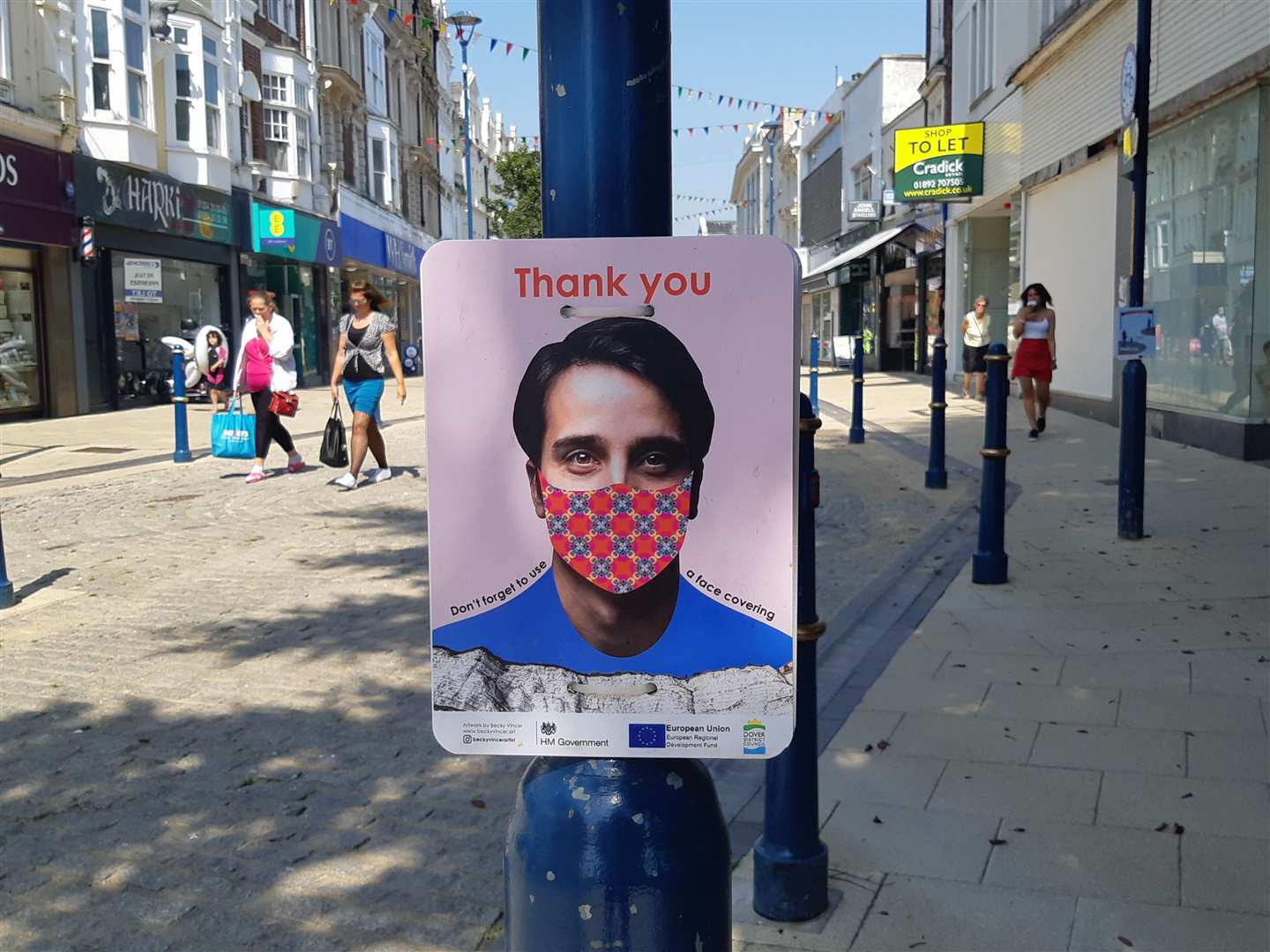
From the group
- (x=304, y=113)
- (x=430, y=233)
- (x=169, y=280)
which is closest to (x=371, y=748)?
(x=169, y=280)

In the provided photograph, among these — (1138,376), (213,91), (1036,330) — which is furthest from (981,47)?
(1138,376)

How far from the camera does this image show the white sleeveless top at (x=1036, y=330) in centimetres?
1327

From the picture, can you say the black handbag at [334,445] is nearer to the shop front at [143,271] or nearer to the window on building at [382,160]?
the shop front at [143,271]

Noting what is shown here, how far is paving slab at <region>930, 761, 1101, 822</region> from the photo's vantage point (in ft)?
11.7

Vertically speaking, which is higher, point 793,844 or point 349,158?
point 349,158

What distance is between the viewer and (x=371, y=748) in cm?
427

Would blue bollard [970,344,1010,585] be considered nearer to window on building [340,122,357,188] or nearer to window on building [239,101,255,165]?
window on building [239,101,255,165]

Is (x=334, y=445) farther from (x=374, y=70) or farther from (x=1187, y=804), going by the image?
(x=374, y=70)

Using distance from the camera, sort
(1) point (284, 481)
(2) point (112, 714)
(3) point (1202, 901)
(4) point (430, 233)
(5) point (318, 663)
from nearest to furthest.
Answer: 1. (3) point (1202, 901)
2. (2) point (112, 714)
3. (5) point (318, 663)
4. (1) point (284, 481)
5. (4) point (430, 233)

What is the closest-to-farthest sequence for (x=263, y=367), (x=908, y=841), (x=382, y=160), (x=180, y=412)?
1. (x=908, y=841)
2. (x=263, y=367)
3. (x=180, y=412)
4. (x=382, y=160)

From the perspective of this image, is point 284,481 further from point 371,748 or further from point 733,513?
point 733,513

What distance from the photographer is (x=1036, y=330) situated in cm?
1329

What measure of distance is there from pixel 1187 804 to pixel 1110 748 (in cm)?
47

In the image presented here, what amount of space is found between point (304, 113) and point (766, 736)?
31.2 metres
